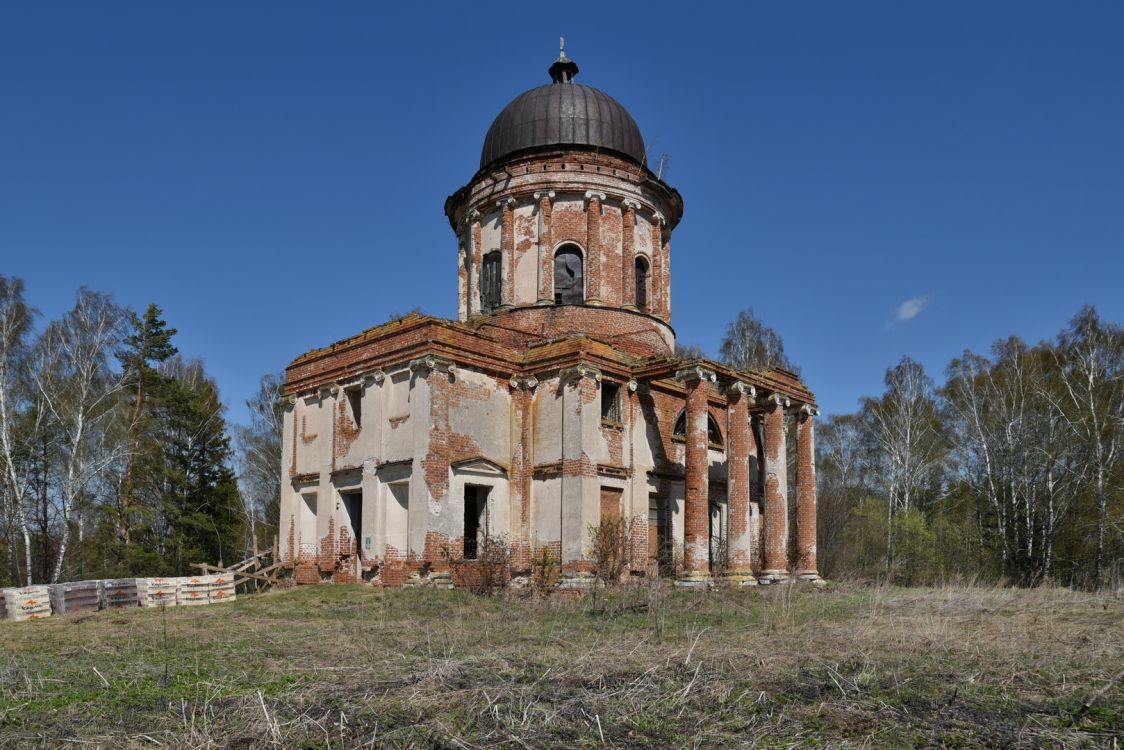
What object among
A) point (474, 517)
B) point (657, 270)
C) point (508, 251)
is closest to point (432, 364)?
point (474, 517)

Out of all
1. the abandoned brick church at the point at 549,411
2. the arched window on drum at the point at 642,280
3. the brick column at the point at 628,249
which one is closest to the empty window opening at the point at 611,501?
the abandoned brick church at the point at 549,411

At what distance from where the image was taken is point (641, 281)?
25328 millimetres

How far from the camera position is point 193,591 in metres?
18.7

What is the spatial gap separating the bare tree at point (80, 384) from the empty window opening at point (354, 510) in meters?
9.56

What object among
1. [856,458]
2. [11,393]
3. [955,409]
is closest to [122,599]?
[11,393]

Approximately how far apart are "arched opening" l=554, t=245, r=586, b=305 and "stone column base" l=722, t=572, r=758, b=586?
27.5 ft

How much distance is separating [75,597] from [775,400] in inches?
644

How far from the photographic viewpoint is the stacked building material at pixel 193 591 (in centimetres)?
1834

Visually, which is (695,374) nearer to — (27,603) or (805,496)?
(805,496)

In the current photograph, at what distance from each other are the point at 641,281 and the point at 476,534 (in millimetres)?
9085

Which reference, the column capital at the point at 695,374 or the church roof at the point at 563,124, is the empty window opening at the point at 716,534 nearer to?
the column capital at the point at 695,374

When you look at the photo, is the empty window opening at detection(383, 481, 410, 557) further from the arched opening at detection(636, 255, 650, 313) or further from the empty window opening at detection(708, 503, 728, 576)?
the arched opening at detection(636, 255, 650, 313)

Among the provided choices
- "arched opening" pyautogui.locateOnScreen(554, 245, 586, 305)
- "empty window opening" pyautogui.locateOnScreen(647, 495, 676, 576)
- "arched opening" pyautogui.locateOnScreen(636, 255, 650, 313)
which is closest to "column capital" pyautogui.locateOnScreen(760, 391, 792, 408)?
"empty window opening" pyautogui.locateOnScreen(647, 495, 676, 576)

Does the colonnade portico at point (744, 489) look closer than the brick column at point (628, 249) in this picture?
Yes
